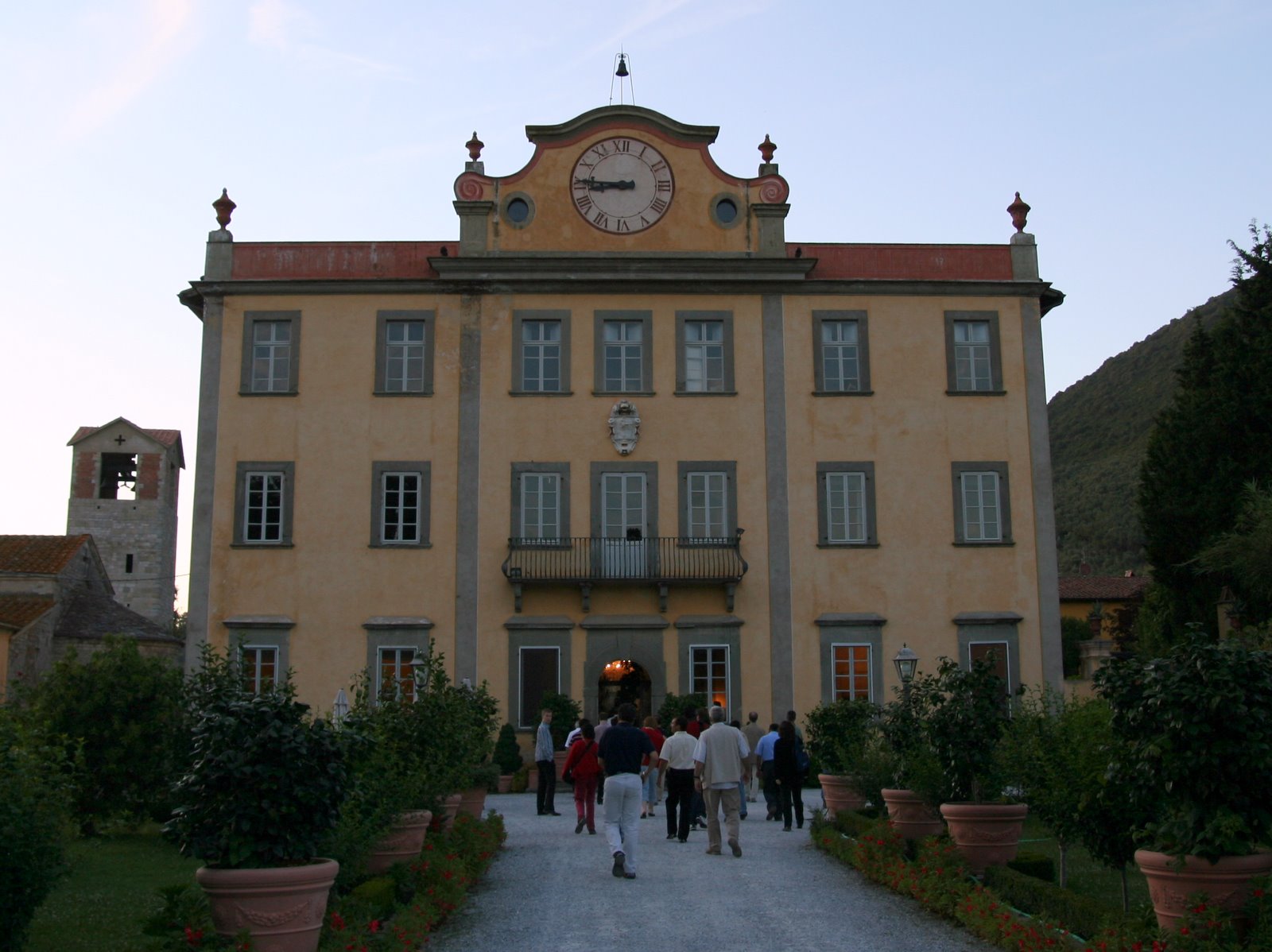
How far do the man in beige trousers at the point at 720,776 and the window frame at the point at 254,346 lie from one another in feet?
51.0

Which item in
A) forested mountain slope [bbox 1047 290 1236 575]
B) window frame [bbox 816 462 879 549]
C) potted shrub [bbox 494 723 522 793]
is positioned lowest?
potted shrub [bbox 494 723 522 793]

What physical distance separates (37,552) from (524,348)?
68.4 ft

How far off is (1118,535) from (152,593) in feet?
187

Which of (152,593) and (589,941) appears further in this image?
(152,593)

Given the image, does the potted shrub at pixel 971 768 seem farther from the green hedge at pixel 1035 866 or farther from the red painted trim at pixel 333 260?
the red painted trim at pixel 333 260

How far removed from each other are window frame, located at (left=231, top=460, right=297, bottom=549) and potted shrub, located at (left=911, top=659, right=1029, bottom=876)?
1763cm

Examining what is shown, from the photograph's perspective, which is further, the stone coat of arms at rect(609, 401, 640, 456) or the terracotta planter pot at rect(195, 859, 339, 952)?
the stone coat of arms at rect(609, 401, 640, 456)

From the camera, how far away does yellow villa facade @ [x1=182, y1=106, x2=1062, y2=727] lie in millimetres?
27969

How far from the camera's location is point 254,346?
95.1ft

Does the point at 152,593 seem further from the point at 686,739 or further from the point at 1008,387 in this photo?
the point at 686,739

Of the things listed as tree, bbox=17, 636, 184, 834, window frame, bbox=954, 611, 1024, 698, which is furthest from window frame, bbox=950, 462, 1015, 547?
tree, bbox=17, 636, 184, 834

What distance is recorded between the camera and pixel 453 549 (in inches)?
1109

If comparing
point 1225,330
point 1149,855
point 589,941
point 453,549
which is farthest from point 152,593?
point 1149,855

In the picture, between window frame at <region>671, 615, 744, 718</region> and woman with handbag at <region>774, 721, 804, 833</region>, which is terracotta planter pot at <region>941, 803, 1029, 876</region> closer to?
woman with handbag at <region>774, 721, 804, 833</region>
